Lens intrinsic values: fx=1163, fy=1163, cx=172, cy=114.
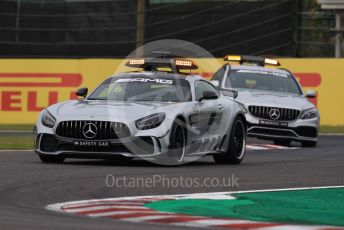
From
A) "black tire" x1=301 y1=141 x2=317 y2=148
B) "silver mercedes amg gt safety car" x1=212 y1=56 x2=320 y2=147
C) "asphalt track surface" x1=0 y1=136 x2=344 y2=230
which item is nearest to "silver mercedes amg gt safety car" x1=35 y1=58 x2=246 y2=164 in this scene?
"asphalt track surface" x1=0 y1=136 x2=344 y2=230

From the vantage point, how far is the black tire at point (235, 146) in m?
16.5

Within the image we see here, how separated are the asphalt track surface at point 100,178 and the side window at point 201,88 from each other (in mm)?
962

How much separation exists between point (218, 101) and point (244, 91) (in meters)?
6.16

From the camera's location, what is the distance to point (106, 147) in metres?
14.8

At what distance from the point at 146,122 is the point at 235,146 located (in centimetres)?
234

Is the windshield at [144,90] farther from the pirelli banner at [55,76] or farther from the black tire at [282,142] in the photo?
the pirelli banner at [55,76]

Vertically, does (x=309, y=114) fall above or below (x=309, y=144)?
above

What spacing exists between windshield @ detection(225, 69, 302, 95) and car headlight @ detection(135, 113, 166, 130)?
8.20 metres

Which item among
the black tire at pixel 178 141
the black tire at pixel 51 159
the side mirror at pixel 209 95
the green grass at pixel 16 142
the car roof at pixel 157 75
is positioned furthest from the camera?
the green grass at pixel 16 142

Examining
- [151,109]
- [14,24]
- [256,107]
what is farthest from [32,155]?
[14,24]

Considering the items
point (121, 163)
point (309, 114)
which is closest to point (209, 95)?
point (121, 163)

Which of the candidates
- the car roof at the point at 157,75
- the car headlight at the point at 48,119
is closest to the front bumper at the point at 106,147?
the car headlight at the point at 48,119

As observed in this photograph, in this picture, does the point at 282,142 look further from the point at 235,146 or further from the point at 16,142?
the point at 235,146

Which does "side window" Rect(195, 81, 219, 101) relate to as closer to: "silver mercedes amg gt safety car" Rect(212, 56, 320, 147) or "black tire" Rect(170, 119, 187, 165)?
"black tire" Rect(170, 119, 187, 165)
